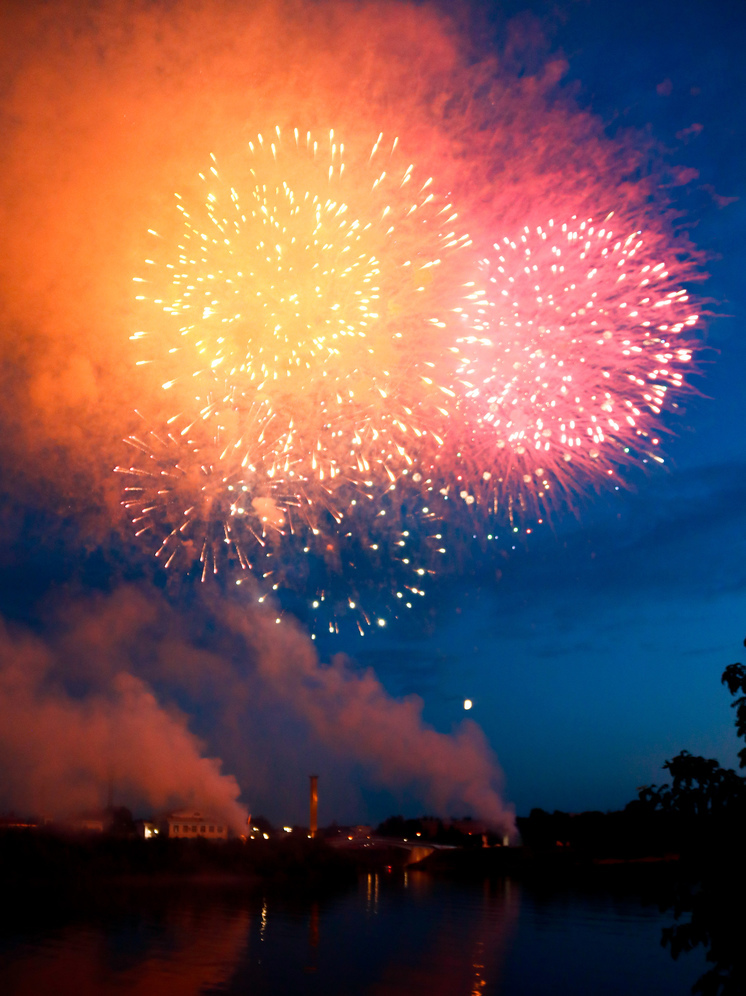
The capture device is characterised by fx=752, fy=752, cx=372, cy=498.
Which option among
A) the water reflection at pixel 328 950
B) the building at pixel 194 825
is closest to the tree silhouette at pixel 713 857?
the water reflection at pixel 328 950

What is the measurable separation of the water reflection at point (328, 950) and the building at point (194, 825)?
14588 mm

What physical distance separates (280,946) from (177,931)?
11.3 feet

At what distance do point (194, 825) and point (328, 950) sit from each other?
2887 centimetres

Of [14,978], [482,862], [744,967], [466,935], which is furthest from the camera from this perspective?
[482,862]

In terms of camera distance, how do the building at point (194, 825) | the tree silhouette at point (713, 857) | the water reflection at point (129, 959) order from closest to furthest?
the tree silhouette at point (713, 857) → the water reflection at point (129, 959) → the building at point (194, 825)

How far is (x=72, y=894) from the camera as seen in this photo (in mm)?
26938

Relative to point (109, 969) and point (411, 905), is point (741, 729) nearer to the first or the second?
point (109, 969)

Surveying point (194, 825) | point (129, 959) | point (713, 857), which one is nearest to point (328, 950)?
point (129, 959)

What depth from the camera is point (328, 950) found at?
16984 mm

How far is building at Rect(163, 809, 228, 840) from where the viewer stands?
138ft

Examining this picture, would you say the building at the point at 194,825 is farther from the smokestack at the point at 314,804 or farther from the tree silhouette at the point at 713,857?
the tree silhouette at the point at 713,857

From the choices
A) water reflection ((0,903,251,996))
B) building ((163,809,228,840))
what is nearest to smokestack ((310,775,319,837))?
building ((163,809,228,840))

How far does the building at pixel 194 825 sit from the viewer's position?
42.2 metres

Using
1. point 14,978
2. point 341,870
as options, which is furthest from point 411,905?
point 14,978
